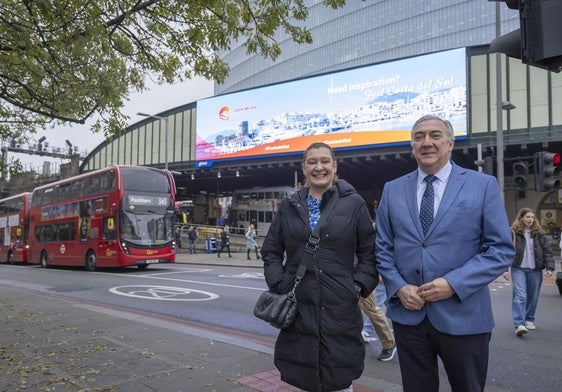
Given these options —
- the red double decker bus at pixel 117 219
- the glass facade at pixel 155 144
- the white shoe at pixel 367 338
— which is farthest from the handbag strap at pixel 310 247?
the glass facade at pixel 155 144

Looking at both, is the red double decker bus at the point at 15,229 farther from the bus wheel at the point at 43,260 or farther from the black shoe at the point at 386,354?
the black shoe at the point at 386,354

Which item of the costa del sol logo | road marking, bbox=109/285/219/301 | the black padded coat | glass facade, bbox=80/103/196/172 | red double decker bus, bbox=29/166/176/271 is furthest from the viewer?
glass facade, bbox=80/103/196/172

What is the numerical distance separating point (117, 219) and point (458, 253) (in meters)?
16.9

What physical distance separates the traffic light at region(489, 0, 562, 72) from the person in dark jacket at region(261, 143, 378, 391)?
1.48 metres

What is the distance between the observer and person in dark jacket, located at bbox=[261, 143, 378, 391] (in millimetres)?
2812

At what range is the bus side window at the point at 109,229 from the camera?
18125 mm

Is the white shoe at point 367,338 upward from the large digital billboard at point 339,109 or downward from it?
downward

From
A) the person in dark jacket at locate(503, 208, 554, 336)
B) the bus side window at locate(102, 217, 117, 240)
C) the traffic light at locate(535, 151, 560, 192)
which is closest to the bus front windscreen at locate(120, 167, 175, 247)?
the bus side window at locate(102, 217, 117, 240)

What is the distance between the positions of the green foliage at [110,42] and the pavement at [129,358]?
120 inches

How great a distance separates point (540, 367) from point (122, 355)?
464 centimetres

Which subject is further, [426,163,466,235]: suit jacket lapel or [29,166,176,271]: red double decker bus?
[29,166,176,271]: red double decker bus

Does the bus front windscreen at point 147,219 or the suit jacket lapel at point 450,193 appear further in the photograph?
the bus front windscreen at point 147,219

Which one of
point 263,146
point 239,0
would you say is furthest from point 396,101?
point 239,0

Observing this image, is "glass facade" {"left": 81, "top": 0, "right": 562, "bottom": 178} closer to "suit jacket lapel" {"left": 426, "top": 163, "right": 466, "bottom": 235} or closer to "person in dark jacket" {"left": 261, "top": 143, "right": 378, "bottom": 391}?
"person in dark jacket" {"left": 261, "top": 143, "right": 378, "bottom": 391}
